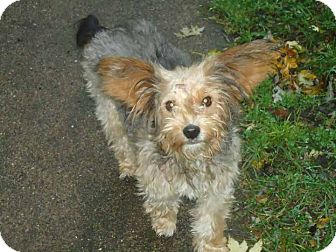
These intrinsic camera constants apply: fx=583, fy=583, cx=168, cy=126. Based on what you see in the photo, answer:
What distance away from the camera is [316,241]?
540 cm

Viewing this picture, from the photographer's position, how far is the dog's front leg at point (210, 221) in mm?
5125

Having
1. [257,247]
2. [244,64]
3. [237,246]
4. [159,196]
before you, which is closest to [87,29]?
[159,196]

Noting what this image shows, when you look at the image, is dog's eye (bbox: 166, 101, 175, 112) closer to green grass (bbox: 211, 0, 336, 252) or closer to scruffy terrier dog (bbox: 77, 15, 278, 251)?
scruffy terrier dog (bbox: 77, 15, 278, 251)

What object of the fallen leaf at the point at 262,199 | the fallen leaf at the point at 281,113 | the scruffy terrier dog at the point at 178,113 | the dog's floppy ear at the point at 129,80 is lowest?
the fallen leaf at the point at 262,199

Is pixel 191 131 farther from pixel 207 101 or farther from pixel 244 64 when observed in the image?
A: pixel 244 64

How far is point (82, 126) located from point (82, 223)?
1304 millimetres

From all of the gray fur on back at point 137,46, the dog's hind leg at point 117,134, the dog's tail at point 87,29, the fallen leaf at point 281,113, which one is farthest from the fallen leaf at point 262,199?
the dog's tail at point 87,29

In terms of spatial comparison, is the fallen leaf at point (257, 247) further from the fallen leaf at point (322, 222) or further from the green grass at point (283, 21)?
the green grass at point (283, 21)

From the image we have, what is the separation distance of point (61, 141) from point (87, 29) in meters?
1.27

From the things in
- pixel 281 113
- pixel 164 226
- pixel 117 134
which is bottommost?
pixel 281 113

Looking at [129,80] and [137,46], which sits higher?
[129,80]

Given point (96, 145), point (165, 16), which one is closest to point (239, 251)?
point (96, 145)

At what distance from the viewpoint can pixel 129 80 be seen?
4.49m

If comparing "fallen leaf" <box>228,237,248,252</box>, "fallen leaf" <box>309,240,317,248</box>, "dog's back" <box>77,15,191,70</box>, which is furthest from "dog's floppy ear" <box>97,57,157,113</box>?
"fallen leaf" <box>309,240,317,248</box>
